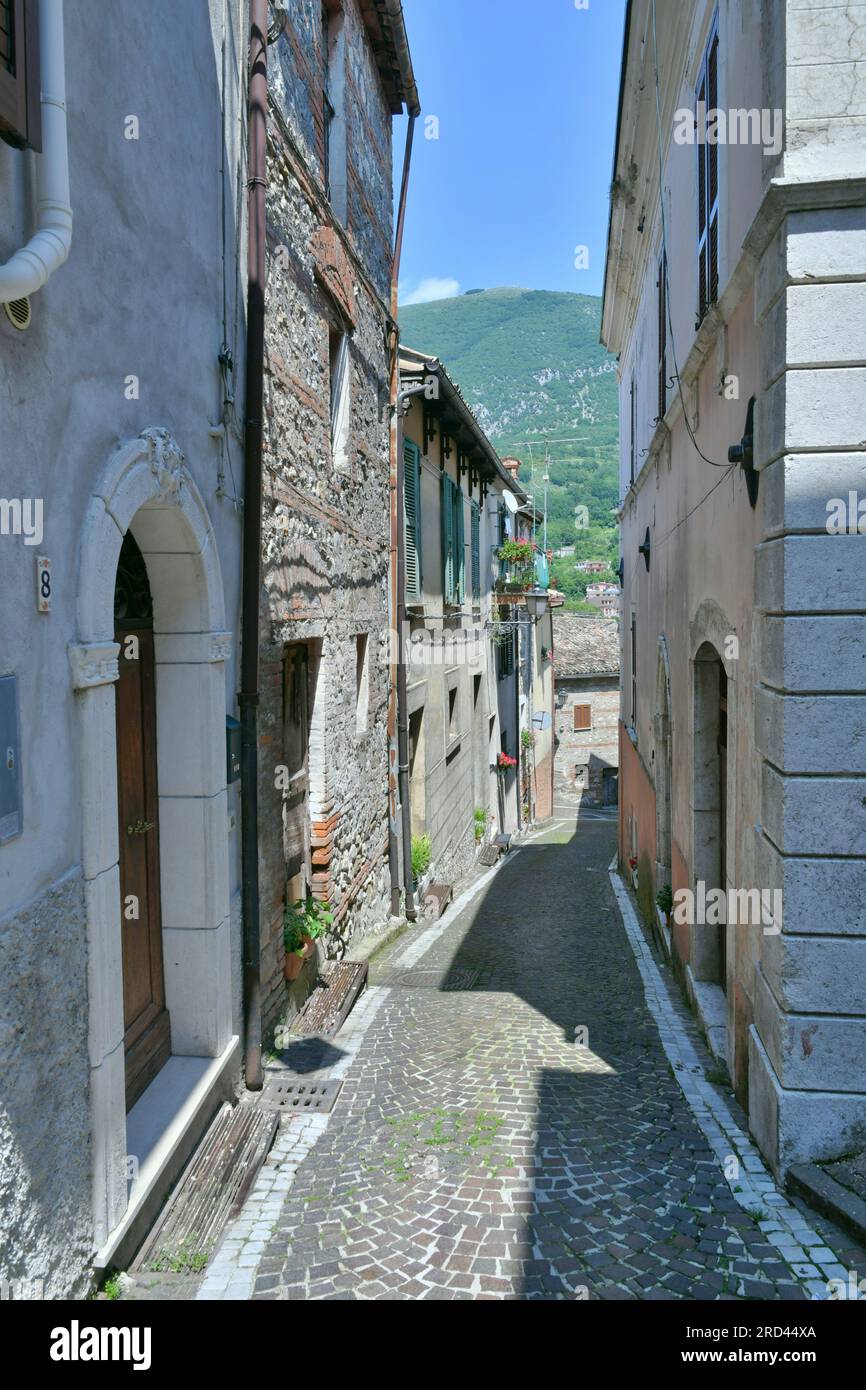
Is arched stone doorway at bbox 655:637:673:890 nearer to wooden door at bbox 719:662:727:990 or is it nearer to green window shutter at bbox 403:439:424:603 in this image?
wooden door at bbox 719:662:727:990

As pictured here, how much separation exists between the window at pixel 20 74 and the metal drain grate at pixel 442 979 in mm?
6737

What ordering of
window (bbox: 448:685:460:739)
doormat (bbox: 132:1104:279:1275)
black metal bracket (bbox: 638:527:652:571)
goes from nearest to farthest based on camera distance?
doormat (bbox: 132:1104:279:1275)
black metal bracket (bbox: 638:527:652:571)
window (bbox: 448:685:460:739)

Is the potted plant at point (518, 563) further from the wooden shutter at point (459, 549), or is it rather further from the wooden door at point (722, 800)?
the wooden door at point (722, 800)

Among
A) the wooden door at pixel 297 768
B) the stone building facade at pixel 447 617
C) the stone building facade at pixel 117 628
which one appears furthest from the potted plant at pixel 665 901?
the stone building facade at pixel 117 628

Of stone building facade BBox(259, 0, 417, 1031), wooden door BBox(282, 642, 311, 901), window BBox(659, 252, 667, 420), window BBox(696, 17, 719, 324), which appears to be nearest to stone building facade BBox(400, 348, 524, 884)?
stone building facade BBox(259, 0, 417, 1031)

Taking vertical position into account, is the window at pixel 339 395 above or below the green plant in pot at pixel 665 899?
above

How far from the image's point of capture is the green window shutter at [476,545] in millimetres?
18516

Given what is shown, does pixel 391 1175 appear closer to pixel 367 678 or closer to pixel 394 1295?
pixel 394 1295

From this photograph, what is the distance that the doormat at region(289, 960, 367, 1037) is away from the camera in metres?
6.70

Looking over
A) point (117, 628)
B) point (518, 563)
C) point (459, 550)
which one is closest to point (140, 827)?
point (117, 628)

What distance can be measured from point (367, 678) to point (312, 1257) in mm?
6275

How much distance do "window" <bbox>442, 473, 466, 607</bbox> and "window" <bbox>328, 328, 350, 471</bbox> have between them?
6003mm
